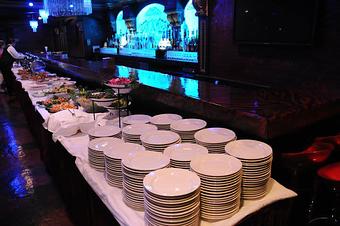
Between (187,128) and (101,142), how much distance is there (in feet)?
1.84

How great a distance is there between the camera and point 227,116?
5.65ft

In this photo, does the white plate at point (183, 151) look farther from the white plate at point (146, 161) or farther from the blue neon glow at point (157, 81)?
the blue neon glow at point (157, 81)

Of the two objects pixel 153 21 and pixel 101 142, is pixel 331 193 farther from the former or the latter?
pixel 153 21

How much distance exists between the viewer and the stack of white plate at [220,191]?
1.22m

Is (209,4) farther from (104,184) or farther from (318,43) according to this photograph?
(104,184)

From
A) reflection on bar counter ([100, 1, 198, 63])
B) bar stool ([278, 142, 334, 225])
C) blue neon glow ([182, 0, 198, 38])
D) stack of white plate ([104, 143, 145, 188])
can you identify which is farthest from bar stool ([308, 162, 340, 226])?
blue neon glow ([182, 0, 198, 38])

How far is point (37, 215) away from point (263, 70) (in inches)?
141

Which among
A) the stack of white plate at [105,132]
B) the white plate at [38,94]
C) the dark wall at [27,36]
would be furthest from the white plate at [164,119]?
the dark wall at [27,36]

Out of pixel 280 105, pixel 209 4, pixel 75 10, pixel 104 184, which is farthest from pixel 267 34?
→ pixel 104 184

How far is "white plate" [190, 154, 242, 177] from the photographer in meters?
1.26

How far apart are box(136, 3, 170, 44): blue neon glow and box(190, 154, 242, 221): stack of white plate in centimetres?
679

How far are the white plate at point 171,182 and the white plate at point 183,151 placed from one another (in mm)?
160

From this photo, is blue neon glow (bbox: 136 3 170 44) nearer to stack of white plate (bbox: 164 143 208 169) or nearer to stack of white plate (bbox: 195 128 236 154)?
stack of white plate (bbox: 195 128 236 154)

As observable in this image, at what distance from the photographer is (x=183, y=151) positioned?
1543mm
